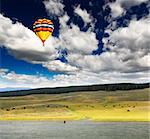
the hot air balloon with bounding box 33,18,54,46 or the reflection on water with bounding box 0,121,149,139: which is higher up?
the hot air balloon with bounding box 33,18,54,46

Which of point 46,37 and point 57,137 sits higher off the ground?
point 46,37

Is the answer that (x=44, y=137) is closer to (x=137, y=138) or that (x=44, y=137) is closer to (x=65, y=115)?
(x=137, y=138)

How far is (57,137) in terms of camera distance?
251 ft

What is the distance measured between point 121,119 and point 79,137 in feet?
222

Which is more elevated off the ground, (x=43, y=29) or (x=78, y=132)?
(x=43, y=29)

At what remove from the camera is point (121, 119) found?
14012 cm

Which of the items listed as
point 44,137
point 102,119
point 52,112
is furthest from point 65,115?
point 44,137

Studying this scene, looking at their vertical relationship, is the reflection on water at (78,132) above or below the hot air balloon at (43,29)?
below

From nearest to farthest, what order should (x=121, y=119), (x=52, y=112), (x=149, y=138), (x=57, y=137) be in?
(x=149, y=138), (x=57, y=137), (x=121, y=119), (x=52, y=112)

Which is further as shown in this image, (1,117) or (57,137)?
(1,117)

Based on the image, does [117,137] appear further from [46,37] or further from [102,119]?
[102,119]

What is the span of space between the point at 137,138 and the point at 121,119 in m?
68.8

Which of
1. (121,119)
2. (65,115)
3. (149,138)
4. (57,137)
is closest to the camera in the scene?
(149,138)

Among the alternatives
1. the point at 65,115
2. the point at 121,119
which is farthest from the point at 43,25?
the point at 65,115
